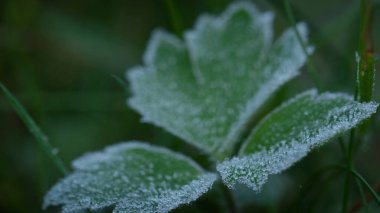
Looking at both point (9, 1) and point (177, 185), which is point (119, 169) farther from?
point (9, 1)

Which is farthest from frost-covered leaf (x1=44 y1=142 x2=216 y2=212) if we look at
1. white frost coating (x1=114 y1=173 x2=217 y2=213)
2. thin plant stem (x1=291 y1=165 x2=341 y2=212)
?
thin plant stem (x1=291 y1=165 x2=341 y2=212)

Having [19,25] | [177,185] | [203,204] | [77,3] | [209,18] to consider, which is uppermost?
[77,3]

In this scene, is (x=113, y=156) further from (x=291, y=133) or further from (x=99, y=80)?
(x=99, y=80)

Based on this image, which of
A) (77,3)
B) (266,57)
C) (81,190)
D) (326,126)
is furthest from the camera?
(77,3)

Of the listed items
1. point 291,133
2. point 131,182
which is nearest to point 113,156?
point 131,182

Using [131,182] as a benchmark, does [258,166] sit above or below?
below

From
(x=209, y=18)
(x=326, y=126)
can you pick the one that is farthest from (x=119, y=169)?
(x=209, y=18)

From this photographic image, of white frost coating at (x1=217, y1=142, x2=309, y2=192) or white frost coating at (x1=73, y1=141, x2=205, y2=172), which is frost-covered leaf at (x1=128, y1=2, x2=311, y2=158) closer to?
white frost coating at (x1=73, y1=141, x2=205, y2=172)
